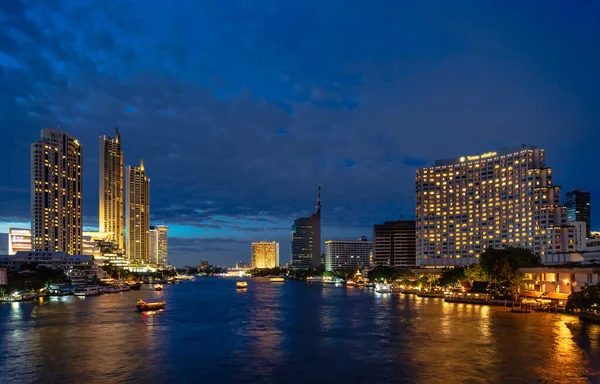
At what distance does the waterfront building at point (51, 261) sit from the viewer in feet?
588

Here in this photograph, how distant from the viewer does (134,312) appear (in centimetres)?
9338

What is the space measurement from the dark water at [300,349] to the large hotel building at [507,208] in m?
98.2

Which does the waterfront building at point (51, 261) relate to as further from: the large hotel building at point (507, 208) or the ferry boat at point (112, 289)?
the large hotel building at point (507, 208)

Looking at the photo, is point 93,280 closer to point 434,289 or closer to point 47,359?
point 434,289

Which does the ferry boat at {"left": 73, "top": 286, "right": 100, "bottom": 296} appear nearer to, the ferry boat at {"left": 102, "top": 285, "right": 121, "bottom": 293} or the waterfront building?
the ferry boat at {"left": 102, "top": 285, "right": 121, "bottom": 293}

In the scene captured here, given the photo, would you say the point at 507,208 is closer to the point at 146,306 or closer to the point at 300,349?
the point at 146,306

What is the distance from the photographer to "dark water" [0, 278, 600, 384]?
4281 cm

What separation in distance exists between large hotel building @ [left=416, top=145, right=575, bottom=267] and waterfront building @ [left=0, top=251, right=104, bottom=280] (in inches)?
5307

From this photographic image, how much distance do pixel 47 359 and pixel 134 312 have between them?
45.3m

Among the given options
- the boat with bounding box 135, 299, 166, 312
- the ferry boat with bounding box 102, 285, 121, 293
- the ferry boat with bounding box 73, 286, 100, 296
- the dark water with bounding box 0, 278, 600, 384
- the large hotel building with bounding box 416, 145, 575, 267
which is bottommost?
the ferry boat with bounding box 102, 285, 121, 293

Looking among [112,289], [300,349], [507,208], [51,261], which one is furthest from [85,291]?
[507,208]

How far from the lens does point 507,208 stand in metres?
183

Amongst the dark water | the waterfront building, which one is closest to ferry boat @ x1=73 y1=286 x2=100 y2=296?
the waterfront building

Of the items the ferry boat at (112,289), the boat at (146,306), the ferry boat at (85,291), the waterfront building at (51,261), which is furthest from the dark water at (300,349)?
the waterfront building at (51,261)
